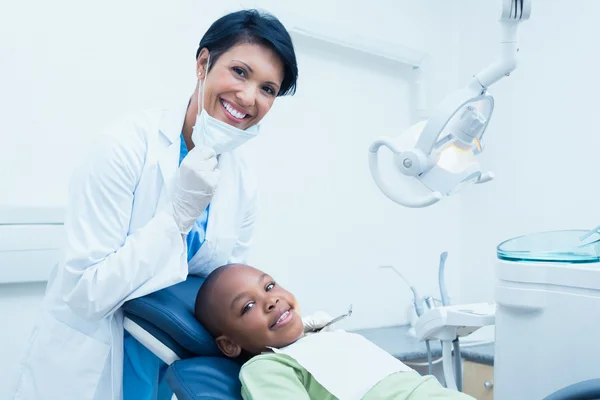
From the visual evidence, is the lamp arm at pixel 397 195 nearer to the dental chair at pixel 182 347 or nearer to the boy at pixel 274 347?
the boy at pixel 274 347

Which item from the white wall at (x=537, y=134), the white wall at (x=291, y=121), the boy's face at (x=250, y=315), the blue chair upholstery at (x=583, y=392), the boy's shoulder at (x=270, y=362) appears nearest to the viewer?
the blue chair upholstery at (x=583, y=392)

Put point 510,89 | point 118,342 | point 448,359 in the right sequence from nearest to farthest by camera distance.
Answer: point 118,342
point 448,359
point 510,89

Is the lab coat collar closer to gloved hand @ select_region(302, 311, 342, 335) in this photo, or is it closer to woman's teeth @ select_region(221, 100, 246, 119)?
woman's teeth @ select_region(221, 100, 246, 119)

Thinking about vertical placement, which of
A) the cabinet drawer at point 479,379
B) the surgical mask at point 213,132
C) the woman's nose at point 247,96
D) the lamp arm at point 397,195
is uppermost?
the woman's nose at point 247,96

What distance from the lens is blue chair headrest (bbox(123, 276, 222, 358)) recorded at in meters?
1.17

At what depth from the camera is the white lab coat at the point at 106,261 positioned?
3.97 feet

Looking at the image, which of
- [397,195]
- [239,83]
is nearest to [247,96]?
[239,83]

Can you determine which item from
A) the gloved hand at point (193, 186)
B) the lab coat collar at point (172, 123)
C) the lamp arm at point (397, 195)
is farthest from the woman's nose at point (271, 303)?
the lab coat collar at point (172, 123)

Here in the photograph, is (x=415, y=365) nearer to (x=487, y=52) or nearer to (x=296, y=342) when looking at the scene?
(x=296, y=342)

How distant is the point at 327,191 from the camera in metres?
2.54

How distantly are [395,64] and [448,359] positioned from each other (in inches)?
68.8

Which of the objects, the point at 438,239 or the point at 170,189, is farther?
the point at 438,239

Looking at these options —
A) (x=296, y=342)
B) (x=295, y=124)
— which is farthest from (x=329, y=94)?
(x=296, y=342)

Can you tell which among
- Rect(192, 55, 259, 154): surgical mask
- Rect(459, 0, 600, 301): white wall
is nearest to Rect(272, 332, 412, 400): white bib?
Rect(192, 55, 259, 154): surgical mask
